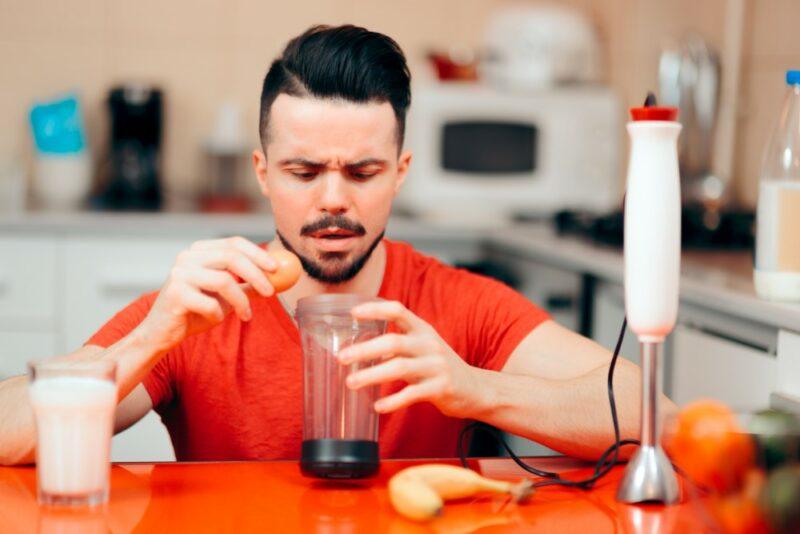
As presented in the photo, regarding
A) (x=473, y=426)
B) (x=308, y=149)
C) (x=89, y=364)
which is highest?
(x=308, y=149)

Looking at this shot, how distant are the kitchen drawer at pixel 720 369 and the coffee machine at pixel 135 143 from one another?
1.81 m

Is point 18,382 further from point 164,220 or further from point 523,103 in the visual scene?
point 523,103

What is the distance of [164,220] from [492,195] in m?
0.98

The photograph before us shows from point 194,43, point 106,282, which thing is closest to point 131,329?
point 106,282

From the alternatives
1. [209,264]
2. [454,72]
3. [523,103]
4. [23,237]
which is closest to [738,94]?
[523,103]

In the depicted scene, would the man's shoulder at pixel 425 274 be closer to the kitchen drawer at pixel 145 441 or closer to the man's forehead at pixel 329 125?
the man's forehead at pixel 329 125

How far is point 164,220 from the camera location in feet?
9.98

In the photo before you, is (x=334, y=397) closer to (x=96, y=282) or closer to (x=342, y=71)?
(x=342, y=71)

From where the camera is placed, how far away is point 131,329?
5.08 ft

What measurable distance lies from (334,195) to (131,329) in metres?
0.34

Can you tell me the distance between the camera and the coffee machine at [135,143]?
3.46 metres

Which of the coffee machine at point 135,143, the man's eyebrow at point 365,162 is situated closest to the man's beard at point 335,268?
the man's eyebrow at point 365,162

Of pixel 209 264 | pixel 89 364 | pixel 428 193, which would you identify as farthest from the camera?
pixel 428 193

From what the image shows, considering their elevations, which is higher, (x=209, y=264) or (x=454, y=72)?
(x=454, y=72)
